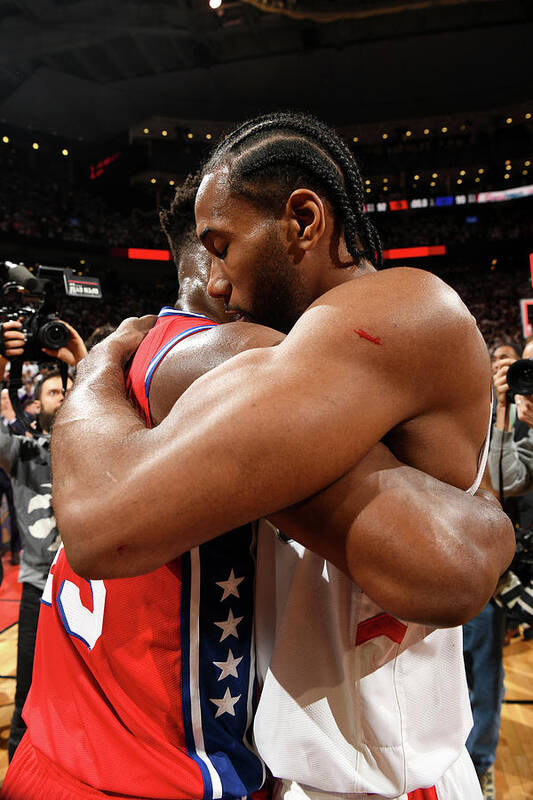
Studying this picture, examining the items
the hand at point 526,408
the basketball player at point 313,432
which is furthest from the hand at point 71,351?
the hand at point 526,408

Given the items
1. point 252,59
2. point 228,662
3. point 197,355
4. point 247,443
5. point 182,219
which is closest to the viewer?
point 247,443

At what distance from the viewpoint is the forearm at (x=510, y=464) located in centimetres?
243

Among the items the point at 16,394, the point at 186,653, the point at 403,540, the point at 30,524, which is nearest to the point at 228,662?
the point at 186,653

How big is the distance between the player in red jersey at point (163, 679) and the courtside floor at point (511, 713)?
90.7 inches

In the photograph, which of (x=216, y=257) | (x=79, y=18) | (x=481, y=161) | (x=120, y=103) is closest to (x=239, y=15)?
(x=79, y=18)

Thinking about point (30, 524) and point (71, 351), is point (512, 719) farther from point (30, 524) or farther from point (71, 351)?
point (71, 351)

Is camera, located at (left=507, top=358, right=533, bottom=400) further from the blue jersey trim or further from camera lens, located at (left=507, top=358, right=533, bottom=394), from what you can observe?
the blue jersey trim

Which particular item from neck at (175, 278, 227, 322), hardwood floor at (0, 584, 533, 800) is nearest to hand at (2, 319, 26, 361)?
neck at (175, 278, 227, 322)

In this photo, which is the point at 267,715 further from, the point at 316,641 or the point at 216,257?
the point at 216,257

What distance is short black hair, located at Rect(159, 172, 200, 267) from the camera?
156 centimetres

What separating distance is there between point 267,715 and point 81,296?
5.44 feet

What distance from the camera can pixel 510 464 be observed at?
2467 millimetres

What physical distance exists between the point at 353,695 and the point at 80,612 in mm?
513

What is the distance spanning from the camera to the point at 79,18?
1372cm
